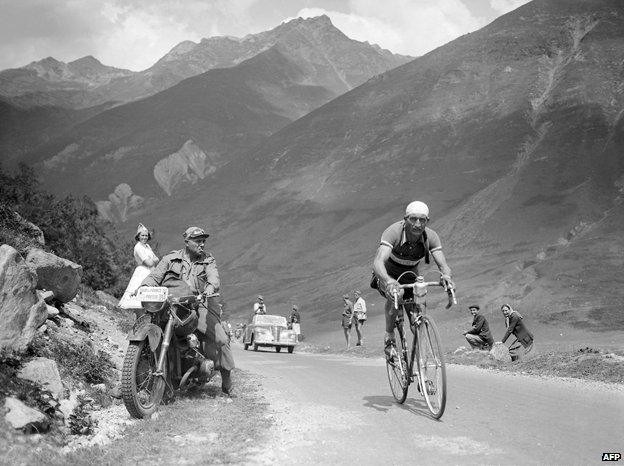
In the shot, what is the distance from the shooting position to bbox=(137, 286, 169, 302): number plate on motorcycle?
696 cm

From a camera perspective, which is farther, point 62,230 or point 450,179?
point 450,179

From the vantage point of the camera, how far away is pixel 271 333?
24141 millimetres

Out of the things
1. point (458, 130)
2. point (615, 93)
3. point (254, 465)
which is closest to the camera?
point (254, 465)

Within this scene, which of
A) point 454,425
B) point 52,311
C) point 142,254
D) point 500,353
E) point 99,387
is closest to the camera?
point 454,425

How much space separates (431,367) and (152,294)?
10.2 feet

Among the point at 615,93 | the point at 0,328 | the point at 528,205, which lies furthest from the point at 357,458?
the point at 615,93

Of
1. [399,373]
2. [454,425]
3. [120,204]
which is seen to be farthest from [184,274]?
[120,204]

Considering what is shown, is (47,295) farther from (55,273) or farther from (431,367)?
(431,367)

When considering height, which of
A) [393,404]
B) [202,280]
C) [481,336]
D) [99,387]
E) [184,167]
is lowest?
[393,404]

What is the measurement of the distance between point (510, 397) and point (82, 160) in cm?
18428

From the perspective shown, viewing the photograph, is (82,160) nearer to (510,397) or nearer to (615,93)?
(615,93)

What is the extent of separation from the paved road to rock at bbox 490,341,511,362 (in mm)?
4383

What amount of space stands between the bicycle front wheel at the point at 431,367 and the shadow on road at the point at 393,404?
0.23 metres

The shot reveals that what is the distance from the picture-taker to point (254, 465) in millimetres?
5109
